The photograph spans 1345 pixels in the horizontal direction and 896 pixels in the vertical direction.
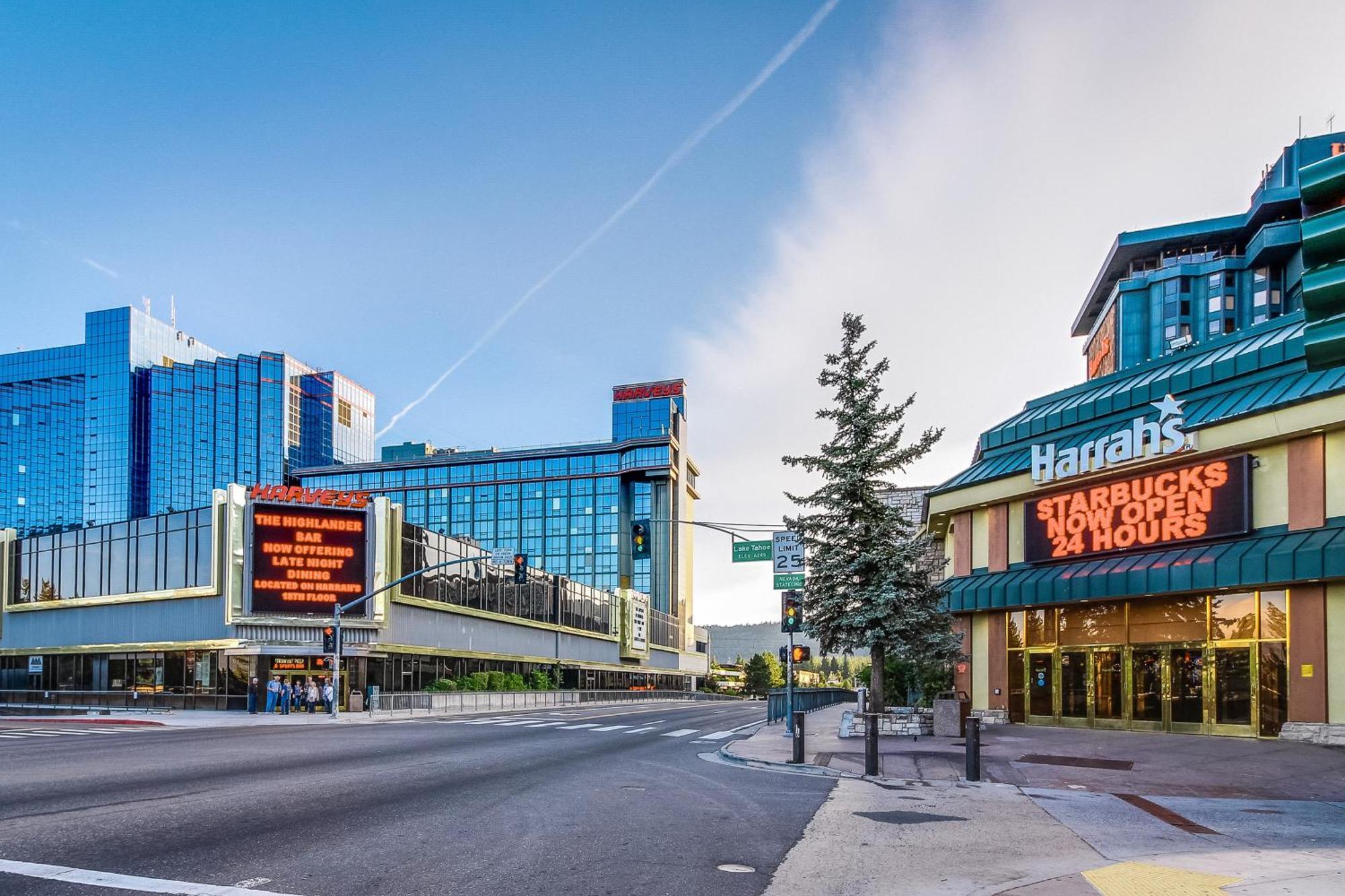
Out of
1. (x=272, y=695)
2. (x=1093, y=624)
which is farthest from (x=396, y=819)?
(x=272, y=695)

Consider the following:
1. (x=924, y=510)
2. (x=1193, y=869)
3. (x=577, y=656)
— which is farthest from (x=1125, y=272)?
(x=1193, y=869)

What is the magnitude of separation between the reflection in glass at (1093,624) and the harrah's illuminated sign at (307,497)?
33.6 m

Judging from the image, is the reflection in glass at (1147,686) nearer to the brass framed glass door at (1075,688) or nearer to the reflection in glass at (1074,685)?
the brass framed glass door at (1075,688)

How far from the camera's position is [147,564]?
50.7 meters

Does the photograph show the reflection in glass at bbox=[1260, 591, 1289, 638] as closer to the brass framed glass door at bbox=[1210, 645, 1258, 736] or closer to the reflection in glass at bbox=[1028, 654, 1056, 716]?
the brass framed glass door at bbox=[1210, 645, 1258, 736]

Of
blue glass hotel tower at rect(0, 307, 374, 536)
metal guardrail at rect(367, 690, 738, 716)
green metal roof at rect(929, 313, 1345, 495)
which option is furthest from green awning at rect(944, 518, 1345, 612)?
blue glass hotel tower at rect(0, 307, 374, 536)

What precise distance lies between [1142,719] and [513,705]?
3456 cm

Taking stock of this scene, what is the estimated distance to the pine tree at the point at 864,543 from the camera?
27906 millimetres

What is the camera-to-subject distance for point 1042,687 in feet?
102

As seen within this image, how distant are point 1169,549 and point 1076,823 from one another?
17.1m

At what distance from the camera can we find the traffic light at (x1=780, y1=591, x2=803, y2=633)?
26562 mm

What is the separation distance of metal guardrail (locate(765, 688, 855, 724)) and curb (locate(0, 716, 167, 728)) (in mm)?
22068

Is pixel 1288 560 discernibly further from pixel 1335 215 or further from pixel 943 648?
pixel 1335 215

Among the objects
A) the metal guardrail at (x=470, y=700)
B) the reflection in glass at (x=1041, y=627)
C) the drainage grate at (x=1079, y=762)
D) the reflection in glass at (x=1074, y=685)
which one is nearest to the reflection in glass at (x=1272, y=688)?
the reflection in glass at (x=1074, y=685)
